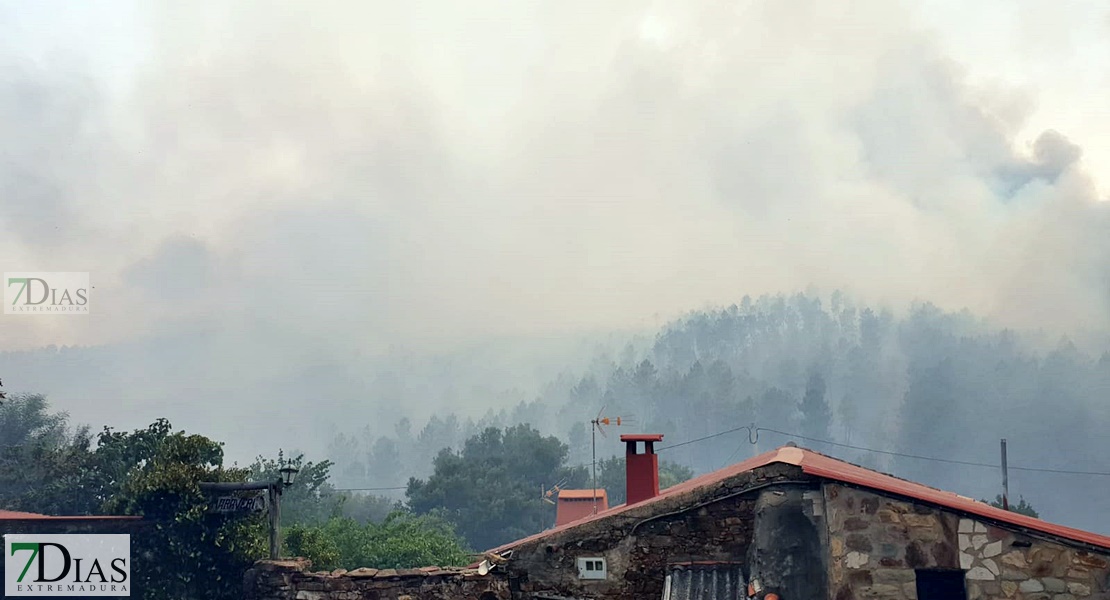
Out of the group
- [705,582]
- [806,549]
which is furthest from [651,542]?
[806,549]

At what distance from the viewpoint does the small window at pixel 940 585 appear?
44.0 ft

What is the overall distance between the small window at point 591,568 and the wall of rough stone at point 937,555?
3.91 metres

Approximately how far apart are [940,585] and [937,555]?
1091 mm

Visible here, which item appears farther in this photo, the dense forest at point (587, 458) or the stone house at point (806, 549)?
the dense forest at point (587, 458)

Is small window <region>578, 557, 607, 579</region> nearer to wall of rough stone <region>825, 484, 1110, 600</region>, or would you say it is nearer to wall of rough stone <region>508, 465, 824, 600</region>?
wall of rough stone <region>508, 465, 824, 600</region>

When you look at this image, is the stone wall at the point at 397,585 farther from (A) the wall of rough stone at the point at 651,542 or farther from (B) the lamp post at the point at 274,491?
(B) the lamp post at the point at 274,491

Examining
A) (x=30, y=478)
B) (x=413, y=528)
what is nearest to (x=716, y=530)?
(x=413, y=528)

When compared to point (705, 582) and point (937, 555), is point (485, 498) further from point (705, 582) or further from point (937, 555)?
point (937, 555)

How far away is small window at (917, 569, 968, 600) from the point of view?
44.0 ft

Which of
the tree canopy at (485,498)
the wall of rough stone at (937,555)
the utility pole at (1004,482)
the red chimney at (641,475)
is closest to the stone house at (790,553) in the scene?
the wall of rough stone at (937,555)

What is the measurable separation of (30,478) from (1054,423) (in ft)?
530

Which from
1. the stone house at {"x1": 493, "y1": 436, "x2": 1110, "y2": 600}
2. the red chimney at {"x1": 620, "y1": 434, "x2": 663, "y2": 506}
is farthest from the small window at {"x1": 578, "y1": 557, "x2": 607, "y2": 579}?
the red chimney at {"x1": 620, "y1": 434, "x2": 663, "y2": 506}

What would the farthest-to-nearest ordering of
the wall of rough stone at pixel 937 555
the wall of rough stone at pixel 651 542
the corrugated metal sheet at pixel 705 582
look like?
the wall of rough stone at pixel 651 542 < the corrugated metal sheet at pixel 705 582 < the wall of rough stone at pixel 937 555

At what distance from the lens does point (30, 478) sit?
1732 inches
